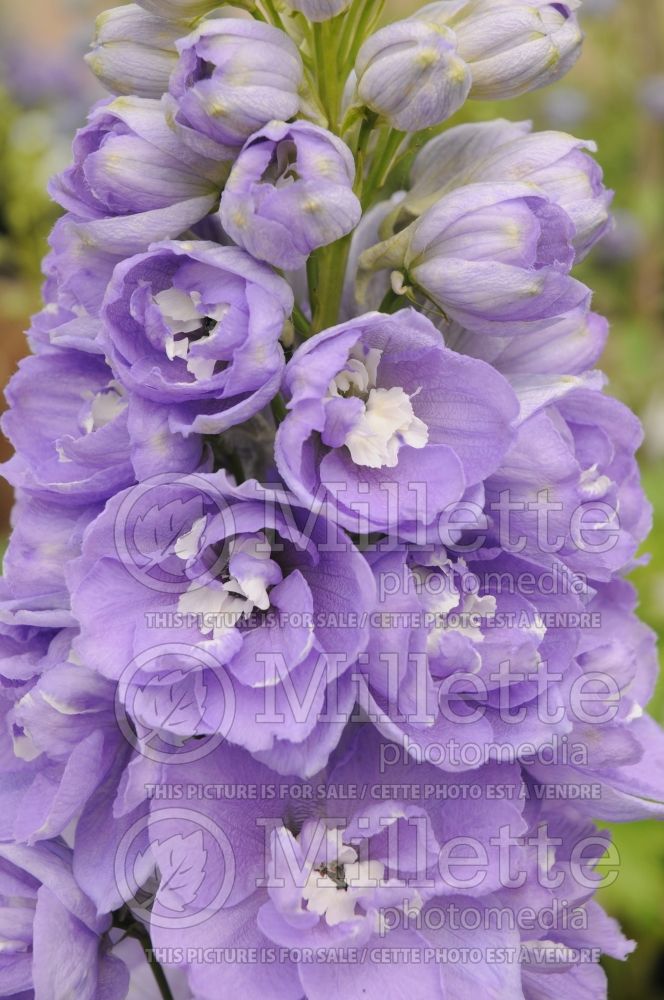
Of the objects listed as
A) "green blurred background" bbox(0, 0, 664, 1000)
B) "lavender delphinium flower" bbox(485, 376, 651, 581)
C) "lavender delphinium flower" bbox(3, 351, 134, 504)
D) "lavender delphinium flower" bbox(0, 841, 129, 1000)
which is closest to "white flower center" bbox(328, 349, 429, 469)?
"lavender delphinium flower" bbox(485, 376, 651, 581)

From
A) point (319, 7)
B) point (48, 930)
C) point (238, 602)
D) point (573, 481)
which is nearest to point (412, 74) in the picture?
point (319, 7)

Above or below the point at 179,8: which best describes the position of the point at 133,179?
below

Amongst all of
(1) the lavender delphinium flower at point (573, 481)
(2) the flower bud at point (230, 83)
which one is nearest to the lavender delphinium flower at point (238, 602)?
(1) the lavender delphinium flower at point (573, 481)

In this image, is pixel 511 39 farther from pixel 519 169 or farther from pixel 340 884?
pixel 340 884

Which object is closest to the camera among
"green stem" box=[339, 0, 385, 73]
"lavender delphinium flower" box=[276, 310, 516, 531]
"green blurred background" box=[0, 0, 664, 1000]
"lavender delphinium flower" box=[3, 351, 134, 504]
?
"lavender delphinium flower" box=[276, 310, 516, 531]

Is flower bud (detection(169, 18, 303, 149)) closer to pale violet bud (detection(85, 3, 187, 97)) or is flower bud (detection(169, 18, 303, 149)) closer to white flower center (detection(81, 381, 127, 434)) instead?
pale violet bud (detection(85, 3, 187, 97))

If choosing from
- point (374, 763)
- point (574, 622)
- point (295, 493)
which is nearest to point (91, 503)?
point (295, 493)

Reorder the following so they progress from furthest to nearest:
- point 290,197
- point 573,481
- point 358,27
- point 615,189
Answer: point 615,189 < point 358,27 < point 573,481 < point 290,197
